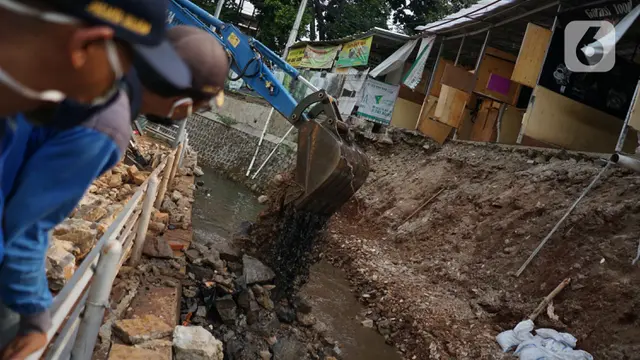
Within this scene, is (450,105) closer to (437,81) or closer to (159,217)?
(437,81)

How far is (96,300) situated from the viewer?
1.95 meters

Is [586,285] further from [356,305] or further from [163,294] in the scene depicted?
[163,294]

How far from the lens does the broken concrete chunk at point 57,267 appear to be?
262 centimetres

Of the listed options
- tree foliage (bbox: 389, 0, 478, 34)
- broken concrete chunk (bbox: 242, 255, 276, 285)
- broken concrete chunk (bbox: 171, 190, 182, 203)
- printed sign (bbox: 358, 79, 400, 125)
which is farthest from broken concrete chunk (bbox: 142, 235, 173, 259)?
tree foliage (bbox: 389, 0, 478, 34)

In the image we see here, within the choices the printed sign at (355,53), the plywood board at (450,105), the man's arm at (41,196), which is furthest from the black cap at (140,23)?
the printed sign at (355,53)

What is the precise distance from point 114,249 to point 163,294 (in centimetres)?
218

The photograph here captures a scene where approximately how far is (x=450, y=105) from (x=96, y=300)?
1032 cm

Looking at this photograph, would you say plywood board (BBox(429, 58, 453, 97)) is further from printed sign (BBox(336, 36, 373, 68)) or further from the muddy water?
the muddy water

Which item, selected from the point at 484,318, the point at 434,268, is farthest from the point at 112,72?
the point at 434,268

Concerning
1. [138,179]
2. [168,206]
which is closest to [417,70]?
[168,206]

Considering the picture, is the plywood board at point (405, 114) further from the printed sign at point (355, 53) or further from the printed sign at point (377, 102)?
the printed sign at point (355, 53)

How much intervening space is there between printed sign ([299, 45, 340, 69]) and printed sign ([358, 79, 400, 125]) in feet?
14.3

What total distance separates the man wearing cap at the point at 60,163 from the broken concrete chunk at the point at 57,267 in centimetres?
132

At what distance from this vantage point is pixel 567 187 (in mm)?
7316
